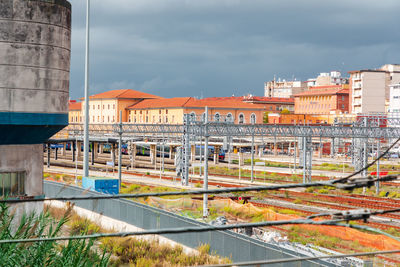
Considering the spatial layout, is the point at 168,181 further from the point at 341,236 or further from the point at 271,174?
the point at 341,236

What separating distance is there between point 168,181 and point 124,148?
132 ft

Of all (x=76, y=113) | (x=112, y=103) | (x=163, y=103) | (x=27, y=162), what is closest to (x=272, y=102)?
(x=112, y=103)

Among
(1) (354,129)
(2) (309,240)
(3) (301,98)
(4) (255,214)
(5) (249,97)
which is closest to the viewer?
(2) (309,240)

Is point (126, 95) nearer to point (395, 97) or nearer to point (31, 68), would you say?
point (395, 97)

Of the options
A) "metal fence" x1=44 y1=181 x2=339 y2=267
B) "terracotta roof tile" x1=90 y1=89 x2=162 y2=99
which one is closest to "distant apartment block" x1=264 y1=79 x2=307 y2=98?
"terracotta roof tile" x1=90 y1=89 x2=162 y2=99

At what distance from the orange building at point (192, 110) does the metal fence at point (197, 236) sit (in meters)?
59.6

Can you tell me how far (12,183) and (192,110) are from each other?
66.2 m

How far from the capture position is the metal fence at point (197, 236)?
13.6m

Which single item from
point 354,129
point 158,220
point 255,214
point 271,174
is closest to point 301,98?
point 271,174

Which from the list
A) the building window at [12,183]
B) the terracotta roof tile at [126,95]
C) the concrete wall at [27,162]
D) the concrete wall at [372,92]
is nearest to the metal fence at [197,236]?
the concrete wall at [27,162]

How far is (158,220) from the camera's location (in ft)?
59.4

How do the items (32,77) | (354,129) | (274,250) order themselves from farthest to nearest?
1. (354,129)
2. (32,77)
3. (274,250)

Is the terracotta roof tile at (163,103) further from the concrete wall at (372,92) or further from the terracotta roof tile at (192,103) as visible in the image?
the concrete wall at (372,92)

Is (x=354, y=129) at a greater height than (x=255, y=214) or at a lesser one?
greater
